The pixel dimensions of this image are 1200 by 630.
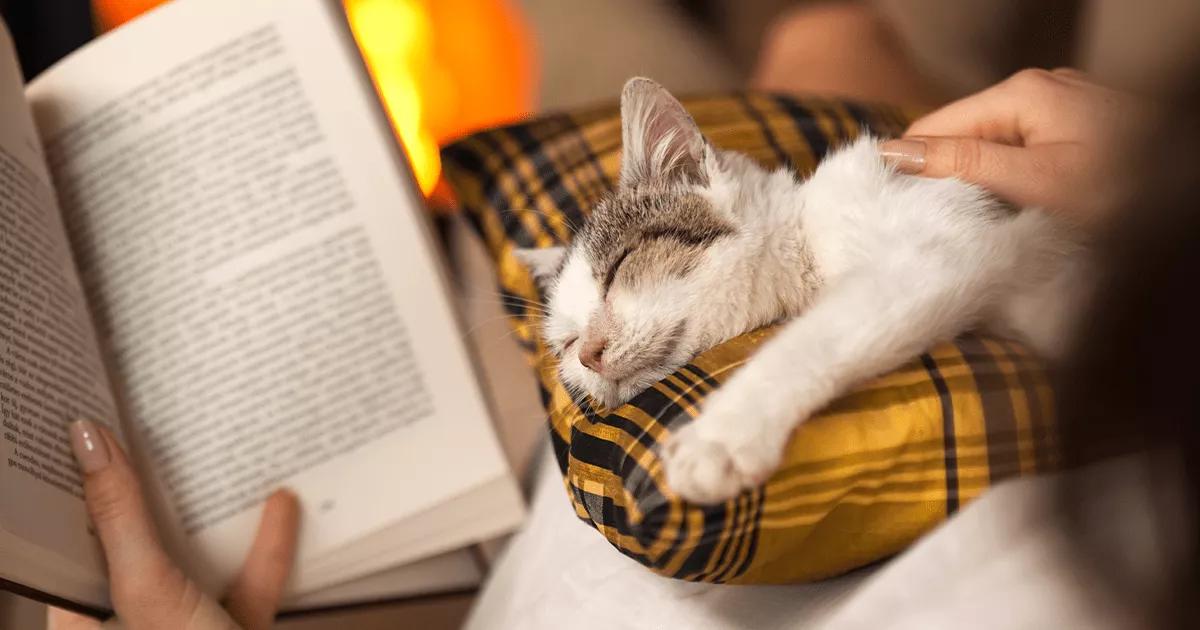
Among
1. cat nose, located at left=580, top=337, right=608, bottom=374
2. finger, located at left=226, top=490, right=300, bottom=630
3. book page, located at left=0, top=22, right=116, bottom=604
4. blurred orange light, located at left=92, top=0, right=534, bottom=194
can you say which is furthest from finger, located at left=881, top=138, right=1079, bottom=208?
blurred orange light, located at left=92, top=0, right=534, bottom=194

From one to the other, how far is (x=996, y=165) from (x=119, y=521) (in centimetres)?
92

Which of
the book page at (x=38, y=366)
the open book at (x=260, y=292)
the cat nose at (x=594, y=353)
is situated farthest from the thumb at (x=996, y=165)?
the book page at (x=38, y=366)

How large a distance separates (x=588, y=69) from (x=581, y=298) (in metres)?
1.14

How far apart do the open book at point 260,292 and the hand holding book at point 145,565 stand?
33 mm

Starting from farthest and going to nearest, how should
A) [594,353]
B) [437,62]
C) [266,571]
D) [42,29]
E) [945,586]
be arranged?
[437,62]
[42,29]
[266,571]
[594,353]
[945,586]

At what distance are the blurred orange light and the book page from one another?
2.42 ft

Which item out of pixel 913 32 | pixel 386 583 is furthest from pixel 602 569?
pixel 913 32

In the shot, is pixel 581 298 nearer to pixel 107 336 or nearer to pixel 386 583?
pixel 386 583

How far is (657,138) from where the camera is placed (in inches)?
33.3

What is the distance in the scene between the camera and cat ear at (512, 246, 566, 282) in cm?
92

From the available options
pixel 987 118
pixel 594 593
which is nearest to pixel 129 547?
pixel 594 593

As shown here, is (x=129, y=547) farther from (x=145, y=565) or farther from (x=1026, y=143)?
(x=1026, y=143)

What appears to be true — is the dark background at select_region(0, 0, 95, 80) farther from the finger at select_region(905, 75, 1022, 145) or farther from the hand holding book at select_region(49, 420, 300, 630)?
the finger at select_region(905, 75, 1022, 145)

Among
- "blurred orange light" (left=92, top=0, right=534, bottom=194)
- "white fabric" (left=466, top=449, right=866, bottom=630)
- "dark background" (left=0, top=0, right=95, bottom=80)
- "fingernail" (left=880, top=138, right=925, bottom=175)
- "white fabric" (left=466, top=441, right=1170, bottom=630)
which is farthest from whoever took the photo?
"blurred orange light" (left=92, top=0, right=534, bottom=194)
